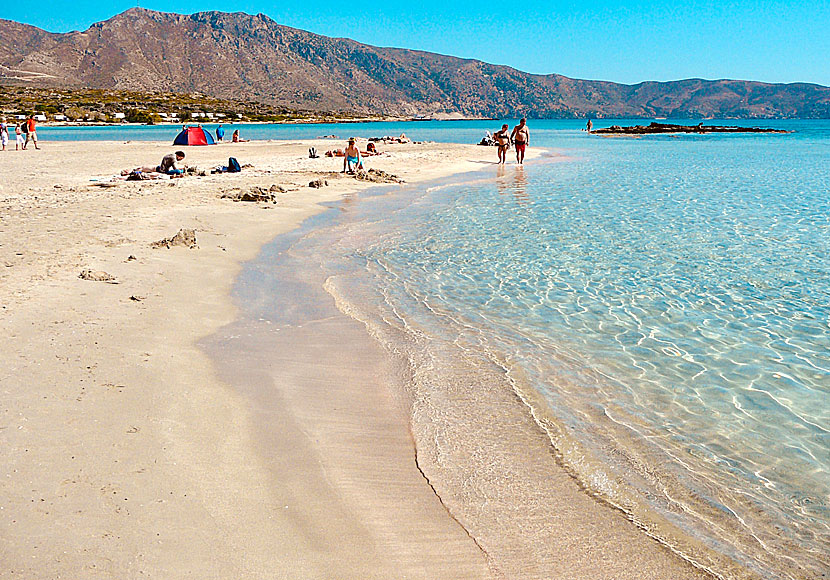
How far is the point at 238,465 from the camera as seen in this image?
160 inches

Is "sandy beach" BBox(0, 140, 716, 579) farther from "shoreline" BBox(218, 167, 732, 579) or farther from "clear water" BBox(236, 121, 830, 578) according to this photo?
"clear water" BBox(236, 121, 830, 578)

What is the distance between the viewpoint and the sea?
404 centimetres

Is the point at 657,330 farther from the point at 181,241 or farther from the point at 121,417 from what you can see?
the point at 181,241

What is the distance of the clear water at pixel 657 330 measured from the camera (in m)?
4.02

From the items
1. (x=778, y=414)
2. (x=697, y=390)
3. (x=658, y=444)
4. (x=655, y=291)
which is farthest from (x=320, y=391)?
(x=655, y=291)

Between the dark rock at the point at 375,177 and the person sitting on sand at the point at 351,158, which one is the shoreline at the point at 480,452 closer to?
the dark rock at the point at 375,177

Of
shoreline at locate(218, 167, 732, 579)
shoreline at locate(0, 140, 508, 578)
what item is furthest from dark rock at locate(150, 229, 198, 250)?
shoreline at locate(218, 167, 732, 579)

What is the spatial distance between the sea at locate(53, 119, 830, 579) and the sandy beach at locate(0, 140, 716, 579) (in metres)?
0.47

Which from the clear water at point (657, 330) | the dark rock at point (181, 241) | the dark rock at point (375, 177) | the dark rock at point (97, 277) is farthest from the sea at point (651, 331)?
the dark rock at point (375, 177)

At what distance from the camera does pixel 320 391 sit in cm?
539

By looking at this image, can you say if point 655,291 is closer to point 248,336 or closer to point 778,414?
point 778,414

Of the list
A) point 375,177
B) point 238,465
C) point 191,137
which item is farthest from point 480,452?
point 191,137

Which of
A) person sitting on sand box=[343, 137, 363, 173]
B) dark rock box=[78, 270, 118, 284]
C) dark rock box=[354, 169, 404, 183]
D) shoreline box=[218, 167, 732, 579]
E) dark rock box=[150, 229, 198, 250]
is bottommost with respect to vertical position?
shoreline box=[218, 167, 732, 579]

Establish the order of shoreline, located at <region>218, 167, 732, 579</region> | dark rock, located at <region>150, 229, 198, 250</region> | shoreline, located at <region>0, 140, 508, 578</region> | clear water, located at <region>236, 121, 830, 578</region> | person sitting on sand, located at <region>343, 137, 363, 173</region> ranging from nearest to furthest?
shoreline, located at <region>0, 140, 508, 578</region>
shoreline, located at <region>218, 167, 732, 579</region>
clear water, located at <region>236, 121, 830, 578</region>
dark rock, located at <region>150, 229, 198, 250</region>
person sitting on sand, located at <region>343, 137, 363, 173</region>
